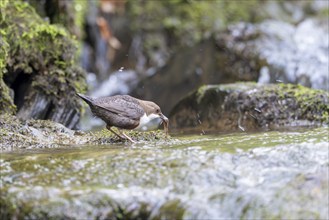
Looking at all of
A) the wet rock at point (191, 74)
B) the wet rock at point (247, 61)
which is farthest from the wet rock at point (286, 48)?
the wet rock at point (191, 74)

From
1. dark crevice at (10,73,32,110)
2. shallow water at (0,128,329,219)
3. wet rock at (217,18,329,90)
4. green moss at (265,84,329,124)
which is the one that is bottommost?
shallow water at (0,128,329,219)

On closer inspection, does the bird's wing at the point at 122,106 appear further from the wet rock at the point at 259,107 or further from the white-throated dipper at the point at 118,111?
the wet rock at the point at 259,107

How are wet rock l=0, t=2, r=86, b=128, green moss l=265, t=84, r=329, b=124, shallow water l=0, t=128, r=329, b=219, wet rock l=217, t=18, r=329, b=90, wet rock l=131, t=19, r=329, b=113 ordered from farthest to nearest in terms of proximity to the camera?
wet rock l=131, t=19, r=329, b=113 < wet rock l=217, t=18, r=329, b=90 < green moss l=265, t=84, r=329, b=124 < wet rock l=0, t=2, r=86, b=128 < shallow water l=0, t=128, r=329, b=219

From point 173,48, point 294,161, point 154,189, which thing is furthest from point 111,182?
point 173,48

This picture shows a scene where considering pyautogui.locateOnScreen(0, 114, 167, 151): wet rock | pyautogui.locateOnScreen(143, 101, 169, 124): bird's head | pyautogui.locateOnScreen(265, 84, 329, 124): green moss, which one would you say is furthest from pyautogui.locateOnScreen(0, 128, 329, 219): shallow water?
pyautogui.locateOnScreen(265, 84, 329, 124): green moss

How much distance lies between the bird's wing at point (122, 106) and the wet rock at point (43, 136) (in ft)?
0.79

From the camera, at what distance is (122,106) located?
5617 mm

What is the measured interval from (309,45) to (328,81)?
133cm

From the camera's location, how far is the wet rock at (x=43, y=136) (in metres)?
5.28

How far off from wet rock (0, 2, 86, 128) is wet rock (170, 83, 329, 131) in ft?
5.76

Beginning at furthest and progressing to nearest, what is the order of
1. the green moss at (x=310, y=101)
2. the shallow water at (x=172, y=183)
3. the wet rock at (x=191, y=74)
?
1. the wet rock at (x=191, y=74)
2. the green moss at (x=310, y=101)
3. the shallow water at (x=172, y=183)

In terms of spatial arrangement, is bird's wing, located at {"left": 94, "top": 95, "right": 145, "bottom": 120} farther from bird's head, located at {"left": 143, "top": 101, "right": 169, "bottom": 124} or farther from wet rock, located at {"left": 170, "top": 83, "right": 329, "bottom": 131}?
wet rock, located at {"left": 170, "top": 83, "right": 329, "bottom": 131}

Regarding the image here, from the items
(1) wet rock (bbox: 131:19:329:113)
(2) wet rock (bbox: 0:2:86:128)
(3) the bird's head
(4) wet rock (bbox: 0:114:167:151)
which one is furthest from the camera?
(1) wet rock (bbox: 131:19:329:113)

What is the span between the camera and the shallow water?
3656 mm
